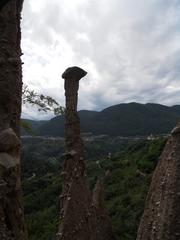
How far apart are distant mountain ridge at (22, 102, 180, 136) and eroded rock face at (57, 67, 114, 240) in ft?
302

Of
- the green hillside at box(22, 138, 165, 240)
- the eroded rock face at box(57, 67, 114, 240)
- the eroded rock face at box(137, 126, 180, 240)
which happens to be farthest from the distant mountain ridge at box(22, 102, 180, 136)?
the eroded rock face at box(137, 126, 180, 240)

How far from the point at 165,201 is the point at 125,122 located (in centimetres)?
10473

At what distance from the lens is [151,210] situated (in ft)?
23.9

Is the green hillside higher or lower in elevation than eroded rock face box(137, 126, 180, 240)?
lower

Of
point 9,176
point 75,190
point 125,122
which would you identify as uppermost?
point 125,122

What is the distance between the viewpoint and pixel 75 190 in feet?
30.3

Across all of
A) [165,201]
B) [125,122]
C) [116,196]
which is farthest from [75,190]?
[125,122]

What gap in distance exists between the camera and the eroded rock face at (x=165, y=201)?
680 centimetres

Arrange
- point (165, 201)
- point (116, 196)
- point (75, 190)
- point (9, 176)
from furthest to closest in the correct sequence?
1. point (116, 196)
2. point (75, 190)
3. point (165, 201)
4. point (9, 176)

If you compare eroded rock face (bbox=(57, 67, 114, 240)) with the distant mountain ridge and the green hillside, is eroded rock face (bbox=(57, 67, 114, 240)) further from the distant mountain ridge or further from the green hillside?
the distant mountain ridge

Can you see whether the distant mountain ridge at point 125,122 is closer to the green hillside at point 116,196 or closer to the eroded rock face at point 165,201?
the green hillside at point 116,196

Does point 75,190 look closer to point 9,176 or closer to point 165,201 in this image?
point 165,201

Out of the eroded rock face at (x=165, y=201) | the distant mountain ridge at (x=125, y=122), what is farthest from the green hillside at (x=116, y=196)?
the distant mountain ridge at (x=125, y=122)

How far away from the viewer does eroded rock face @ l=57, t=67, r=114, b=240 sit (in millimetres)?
8844
